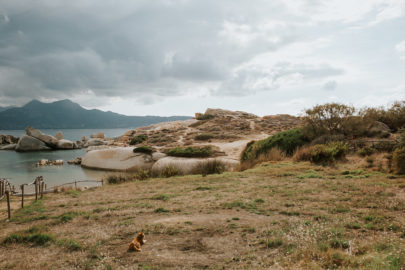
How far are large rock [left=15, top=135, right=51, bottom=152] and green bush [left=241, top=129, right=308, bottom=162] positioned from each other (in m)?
39.0

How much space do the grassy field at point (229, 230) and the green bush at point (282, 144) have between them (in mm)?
7615

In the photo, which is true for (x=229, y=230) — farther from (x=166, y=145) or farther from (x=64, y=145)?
(x=64, y=145)

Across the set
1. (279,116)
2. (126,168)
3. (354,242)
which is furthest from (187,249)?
(279,116)

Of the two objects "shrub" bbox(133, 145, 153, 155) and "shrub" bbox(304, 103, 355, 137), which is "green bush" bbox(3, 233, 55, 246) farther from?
"shrub" bbox(133, 145, 153, 155)

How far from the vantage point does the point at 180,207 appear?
770cm

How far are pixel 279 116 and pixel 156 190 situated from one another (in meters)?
52.1

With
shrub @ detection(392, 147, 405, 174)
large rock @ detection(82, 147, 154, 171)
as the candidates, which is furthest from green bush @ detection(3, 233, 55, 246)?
large rock @ detection(82, 147, 154, 171)

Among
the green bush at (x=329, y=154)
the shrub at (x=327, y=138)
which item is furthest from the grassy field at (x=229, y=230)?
A: the shrub at (x=327, y=138)

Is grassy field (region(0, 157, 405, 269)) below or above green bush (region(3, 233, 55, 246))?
above

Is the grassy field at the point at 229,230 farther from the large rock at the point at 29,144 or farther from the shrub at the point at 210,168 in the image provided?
the large rock at the point at 29,144

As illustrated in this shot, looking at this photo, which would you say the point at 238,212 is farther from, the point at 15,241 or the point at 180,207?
the point at 15,241

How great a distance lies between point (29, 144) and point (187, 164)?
3587 centimetres

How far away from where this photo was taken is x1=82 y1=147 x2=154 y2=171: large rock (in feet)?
77.7

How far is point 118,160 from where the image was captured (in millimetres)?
24703
